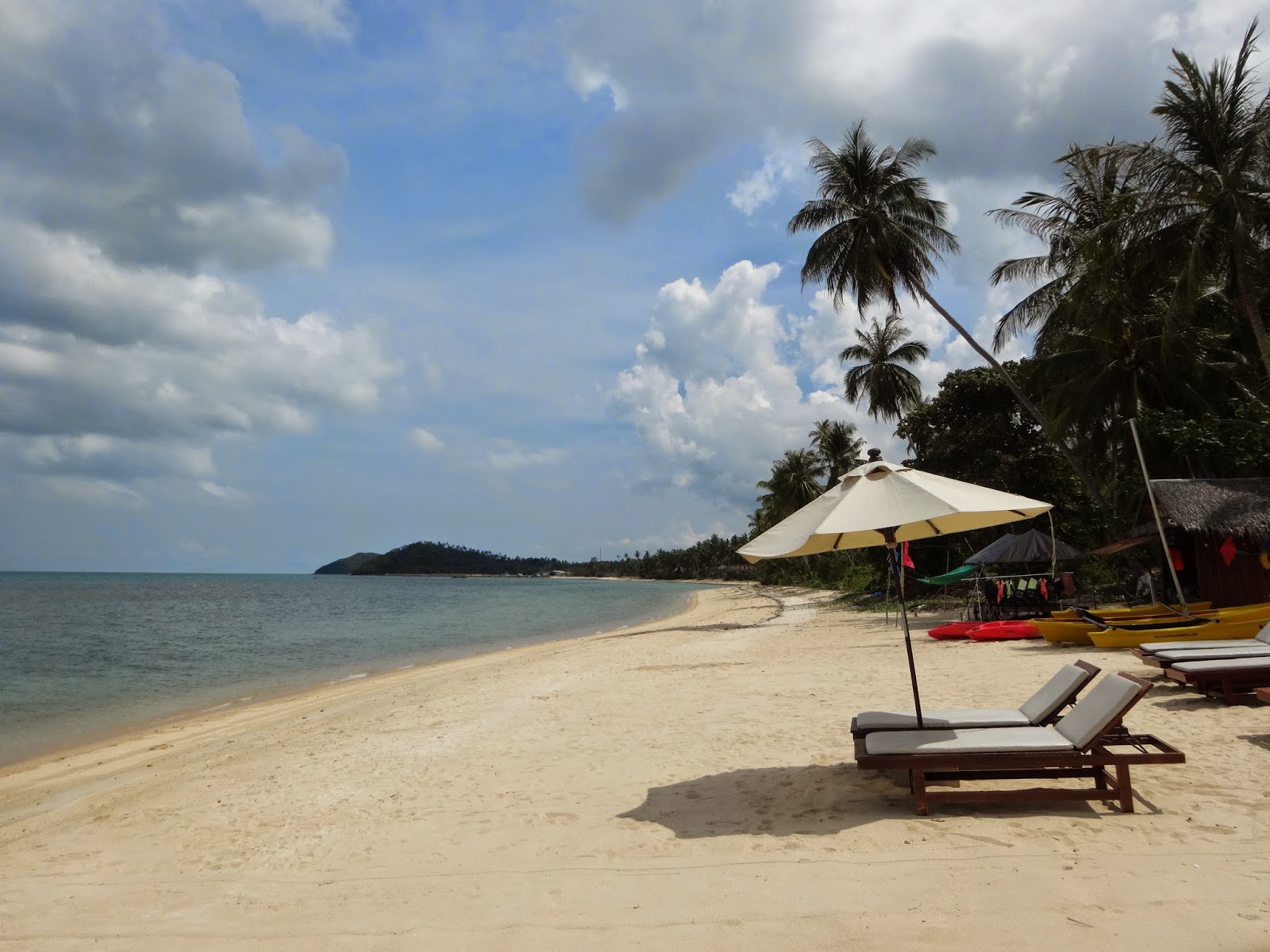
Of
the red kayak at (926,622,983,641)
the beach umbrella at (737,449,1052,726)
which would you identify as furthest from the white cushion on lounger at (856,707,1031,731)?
the red kayak at (926,622,983,641)

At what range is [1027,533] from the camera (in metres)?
18.1

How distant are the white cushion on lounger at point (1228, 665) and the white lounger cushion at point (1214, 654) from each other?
127mm

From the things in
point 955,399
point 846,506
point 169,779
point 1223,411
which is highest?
point 955,399

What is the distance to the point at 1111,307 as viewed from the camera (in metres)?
19.0

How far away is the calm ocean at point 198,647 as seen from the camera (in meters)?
14.8

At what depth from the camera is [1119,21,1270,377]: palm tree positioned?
1572cm

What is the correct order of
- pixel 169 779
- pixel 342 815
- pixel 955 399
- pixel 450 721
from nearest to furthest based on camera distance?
pixel 342 815 < pixel 169 779 < pixel 450 721 < pixel 955 399

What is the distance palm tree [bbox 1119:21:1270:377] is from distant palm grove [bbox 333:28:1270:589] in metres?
0.03

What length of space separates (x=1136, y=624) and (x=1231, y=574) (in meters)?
5.58

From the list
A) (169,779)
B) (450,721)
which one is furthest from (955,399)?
(169,779)

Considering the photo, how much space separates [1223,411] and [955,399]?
26.4 ft

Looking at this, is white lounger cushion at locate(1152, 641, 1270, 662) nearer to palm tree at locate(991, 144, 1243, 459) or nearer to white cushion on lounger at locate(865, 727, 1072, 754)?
white cushion on lounger at locate(865, 727, 1072, 754)

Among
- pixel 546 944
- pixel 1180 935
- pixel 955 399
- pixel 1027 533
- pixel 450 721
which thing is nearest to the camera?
pixel 1180 935

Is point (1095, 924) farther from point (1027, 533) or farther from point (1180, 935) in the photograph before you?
point (1027, 533)
